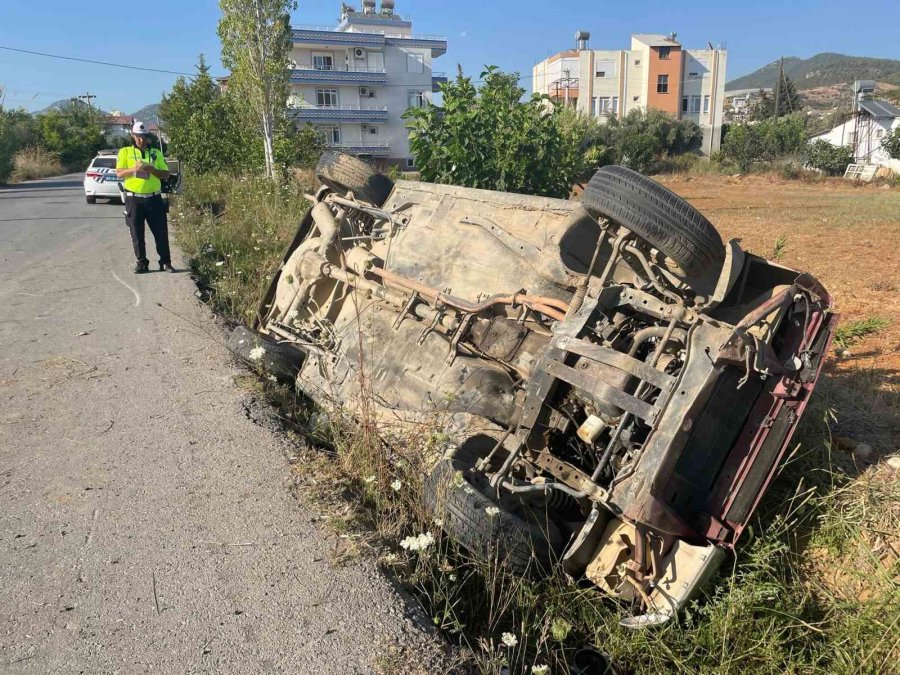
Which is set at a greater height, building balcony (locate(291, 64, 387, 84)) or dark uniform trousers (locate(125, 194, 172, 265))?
building balcony (locate(291, 64, 387, 84))

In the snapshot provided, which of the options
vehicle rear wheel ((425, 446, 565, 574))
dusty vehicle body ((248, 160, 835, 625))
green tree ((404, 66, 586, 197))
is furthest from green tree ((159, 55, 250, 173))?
vehicle rear wheel ((425, 446, 565, 574))

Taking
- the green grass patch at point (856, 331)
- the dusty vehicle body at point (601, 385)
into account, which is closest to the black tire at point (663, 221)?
the dusty vehicle body at point (601, 385)

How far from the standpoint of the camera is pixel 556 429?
3.42 meters

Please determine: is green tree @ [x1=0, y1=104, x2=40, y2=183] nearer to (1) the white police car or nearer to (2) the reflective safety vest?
(1) the white police car

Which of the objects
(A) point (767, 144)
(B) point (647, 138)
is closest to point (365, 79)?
(B) point (647, 138)

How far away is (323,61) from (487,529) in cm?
5568

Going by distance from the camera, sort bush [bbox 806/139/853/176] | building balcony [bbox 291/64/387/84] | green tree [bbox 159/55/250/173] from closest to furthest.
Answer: green tree [bbox 159/55/250/173], bush [bbox 806/139/853/176], building balcony [bbox 291/64/387/84]

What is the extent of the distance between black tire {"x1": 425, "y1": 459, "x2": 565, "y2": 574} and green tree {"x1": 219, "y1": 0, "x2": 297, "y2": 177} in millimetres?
18554

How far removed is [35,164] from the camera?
39.5 metres

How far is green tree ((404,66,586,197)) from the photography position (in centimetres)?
785

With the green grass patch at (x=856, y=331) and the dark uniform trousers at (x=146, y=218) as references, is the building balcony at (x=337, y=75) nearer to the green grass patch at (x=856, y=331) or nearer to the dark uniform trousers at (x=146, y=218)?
the dark uniform trousers at (x=146, y=218)

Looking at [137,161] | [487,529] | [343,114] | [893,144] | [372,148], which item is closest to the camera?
[487,529]

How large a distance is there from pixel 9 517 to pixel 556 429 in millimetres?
2718

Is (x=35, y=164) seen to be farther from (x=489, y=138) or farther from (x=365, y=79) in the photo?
(x=489, y=138)
